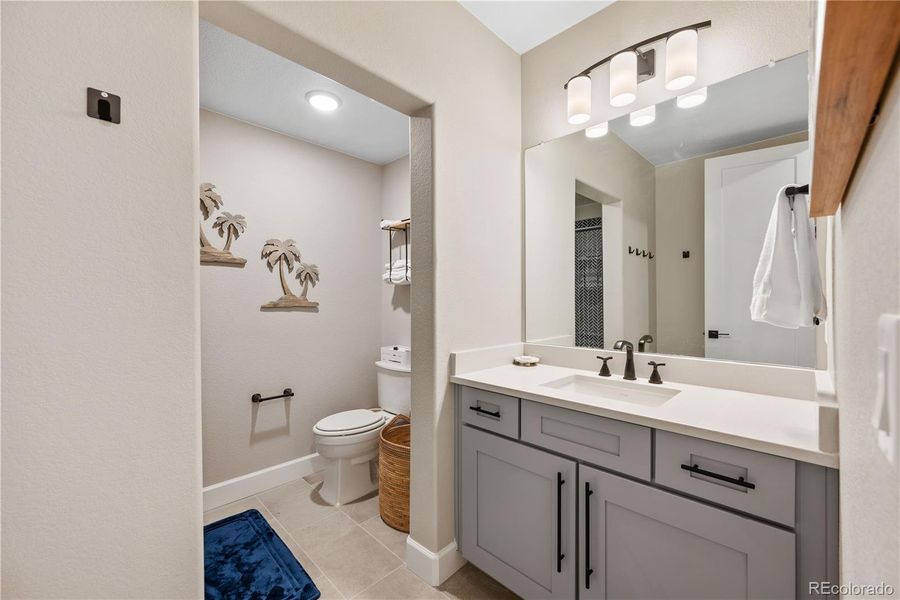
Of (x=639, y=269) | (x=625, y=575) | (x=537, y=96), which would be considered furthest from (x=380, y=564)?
(x=537, y=96)

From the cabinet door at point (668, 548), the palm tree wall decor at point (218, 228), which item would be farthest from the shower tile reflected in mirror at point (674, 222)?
the palm tree wall decor at point (218, 228)

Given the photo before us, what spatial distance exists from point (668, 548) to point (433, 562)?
976 mm

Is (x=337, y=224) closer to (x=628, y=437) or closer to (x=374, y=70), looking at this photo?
(x=374, y=70)

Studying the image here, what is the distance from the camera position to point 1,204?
2.56 ft

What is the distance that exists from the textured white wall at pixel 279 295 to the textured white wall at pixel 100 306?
1429 mm

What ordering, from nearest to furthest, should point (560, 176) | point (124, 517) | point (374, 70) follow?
point (124, 517) < point (374, 70) < point (560, 176)

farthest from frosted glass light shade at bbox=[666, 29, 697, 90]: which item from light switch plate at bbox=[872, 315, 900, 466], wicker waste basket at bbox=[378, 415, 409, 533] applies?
wicker waste basket at bbox=[378, 415, 409, 533]

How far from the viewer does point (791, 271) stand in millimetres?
1199

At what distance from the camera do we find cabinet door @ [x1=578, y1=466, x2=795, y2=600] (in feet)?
3.02

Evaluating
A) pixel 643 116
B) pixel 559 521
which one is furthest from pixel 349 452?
pixel 643 116

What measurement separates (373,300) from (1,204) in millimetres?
2392

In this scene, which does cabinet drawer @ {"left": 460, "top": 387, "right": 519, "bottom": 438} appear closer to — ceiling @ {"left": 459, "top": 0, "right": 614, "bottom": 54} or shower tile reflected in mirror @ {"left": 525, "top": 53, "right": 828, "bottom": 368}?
shower tile reflected in mirror @ {"left": 525, "top": 53, "right": 828, "bottom": 368}

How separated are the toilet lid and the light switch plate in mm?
2308

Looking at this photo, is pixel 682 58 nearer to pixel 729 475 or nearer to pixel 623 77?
pixel 623 77
